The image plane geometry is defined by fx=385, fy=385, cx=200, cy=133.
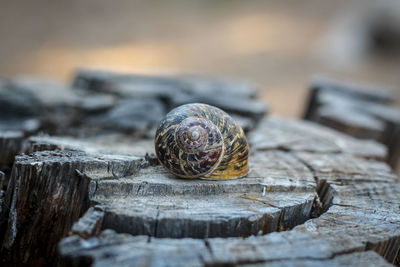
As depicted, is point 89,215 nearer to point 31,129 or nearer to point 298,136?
point 31,129

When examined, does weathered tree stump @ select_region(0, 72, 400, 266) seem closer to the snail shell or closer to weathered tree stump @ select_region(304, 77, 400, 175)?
the snail shell

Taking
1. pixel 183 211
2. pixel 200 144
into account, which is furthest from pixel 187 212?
pixel 200 144

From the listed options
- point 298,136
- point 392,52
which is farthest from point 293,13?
point 298,136

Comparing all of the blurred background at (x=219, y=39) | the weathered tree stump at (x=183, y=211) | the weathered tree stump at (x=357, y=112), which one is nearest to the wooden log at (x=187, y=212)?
the weathered tree stump at (x=183, y=211)

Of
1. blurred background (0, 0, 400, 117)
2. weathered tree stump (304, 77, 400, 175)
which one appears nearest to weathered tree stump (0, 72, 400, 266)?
weathered tree stump (304, 77, 400, 175)

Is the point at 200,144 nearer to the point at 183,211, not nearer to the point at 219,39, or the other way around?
the point at 183,211

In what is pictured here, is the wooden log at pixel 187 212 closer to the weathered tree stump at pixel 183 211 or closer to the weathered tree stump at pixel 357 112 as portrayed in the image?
the weathered tree stump at pixel 183 211
